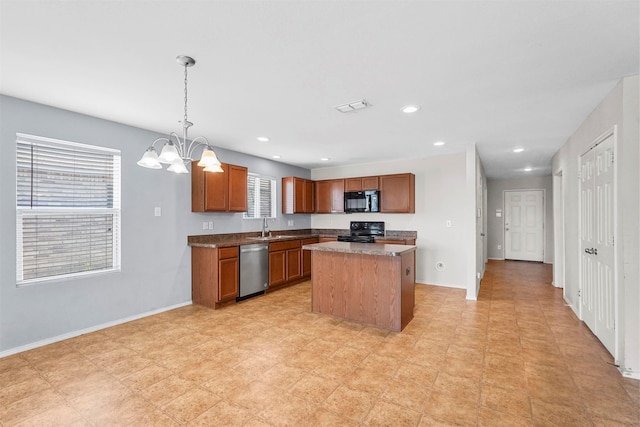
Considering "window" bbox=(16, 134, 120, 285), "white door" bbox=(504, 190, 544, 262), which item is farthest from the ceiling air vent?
"white door" bbox=(504, 190, 544, 262)

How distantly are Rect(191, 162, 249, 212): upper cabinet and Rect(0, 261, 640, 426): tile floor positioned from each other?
5.20 feet

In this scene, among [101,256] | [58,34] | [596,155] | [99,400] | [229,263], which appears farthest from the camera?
[229,263]

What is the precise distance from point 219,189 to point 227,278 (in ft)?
4.37

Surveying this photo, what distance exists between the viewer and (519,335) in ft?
10.4

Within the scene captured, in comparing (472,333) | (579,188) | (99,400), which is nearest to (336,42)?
(99,400)

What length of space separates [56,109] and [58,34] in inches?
65.7

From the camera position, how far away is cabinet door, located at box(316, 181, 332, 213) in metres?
6.51

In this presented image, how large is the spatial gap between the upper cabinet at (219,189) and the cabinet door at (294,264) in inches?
49.2

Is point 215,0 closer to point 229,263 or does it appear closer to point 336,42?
point 336,42

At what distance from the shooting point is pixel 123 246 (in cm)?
355

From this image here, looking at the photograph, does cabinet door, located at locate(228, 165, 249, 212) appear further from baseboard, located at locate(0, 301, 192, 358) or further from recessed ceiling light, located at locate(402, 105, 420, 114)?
recessed ceiling light, located at locate(402, 105, 420, 114)

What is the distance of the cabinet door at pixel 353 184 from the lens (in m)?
6.08

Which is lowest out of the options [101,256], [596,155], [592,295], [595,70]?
[592,295]

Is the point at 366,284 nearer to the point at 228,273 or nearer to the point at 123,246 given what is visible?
the point at 228,273
